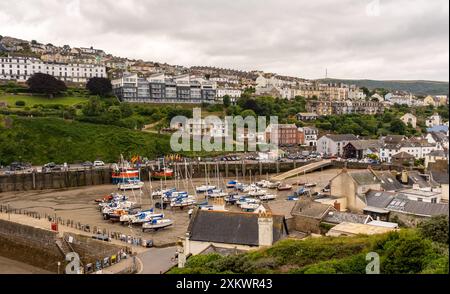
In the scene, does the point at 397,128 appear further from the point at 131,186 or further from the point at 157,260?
the point at 157,260

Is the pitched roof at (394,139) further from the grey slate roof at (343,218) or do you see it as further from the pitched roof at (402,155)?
the grey slate roof at (343,218)

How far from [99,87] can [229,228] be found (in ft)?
160

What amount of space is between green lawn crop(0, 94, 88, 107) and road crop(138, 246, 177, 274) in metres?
39.9

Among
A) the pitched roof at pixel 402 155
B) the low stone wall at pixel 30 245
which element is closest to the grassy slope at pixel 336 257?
the low stone wall at pixel 30 245

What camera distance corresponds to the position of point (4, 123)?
137 ft

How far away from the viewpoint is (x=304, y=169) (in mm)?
38938

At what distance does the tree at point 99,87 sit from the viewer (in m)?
58.8

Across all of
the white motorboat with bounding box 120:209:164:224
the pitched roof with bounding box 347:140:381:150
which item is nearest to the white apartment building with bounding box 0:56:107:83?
the pitched roof with bounding box 347:140:381:150

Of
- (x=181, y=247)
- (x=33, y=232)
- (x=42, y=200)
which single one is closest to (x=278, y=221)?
(x=181, y=247)

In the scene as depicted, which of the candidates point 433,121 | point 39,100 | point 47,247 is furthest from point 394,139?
point 39,100

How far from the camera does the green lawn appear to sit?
51844 millimetres

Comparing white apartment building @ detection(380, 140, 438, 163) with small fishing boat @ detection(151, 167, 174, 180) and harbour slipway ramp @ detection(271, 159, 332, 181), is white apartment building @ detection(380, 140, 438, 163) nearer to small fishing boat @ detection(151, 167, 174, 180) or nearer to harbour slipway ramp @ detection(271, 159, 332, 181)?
harbour slipway ramp @ detection(271, 159, 332, 181)
